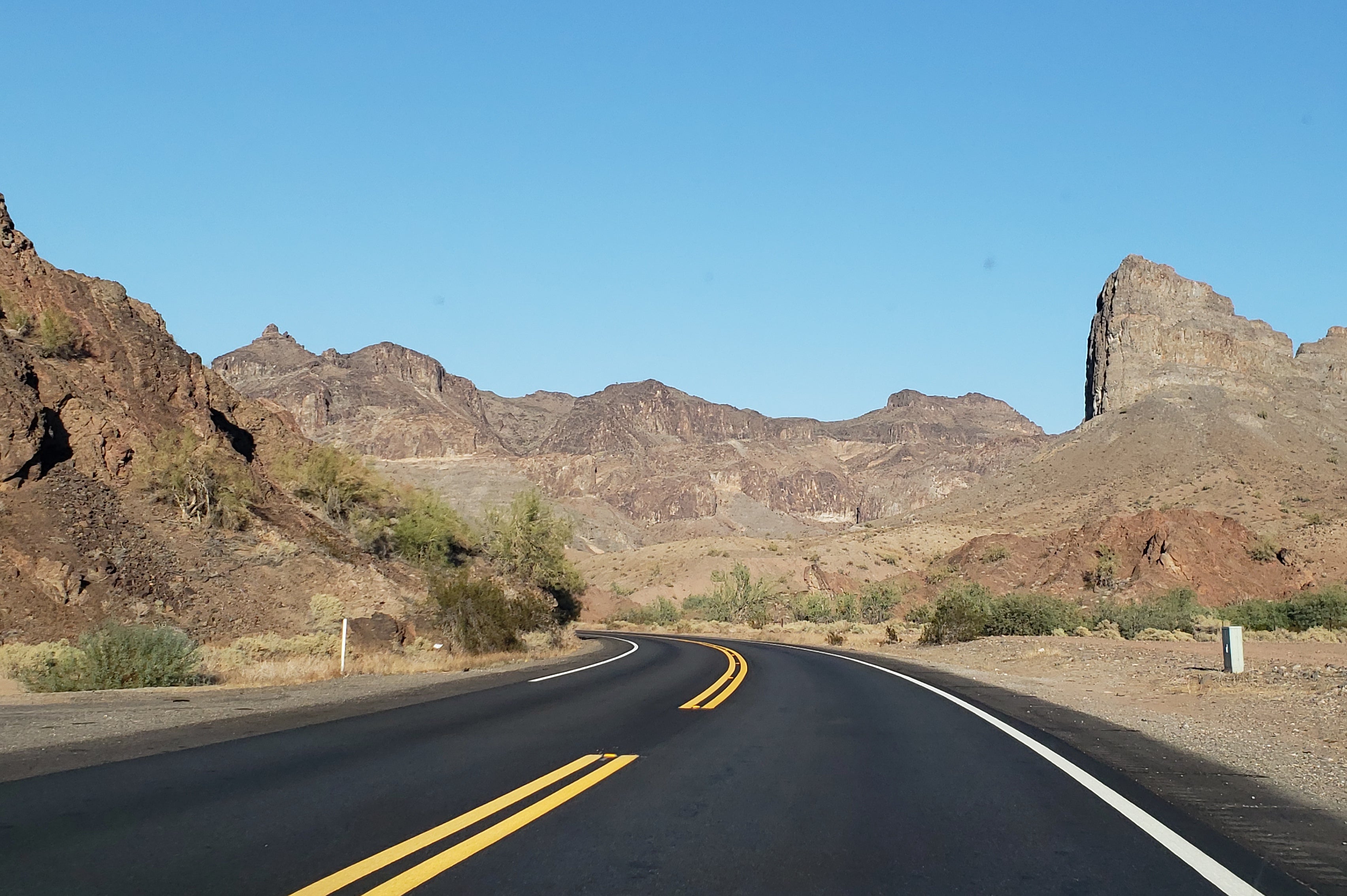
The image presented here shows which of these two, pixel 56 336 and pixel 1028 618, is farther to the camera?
pixel 1028 618

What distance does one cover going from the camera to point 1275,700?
1488 centimetres

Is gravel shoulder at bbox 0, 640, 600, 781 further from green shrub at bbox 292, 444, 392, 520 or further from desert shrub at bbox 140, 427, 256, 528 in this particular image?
green shrub at bbox 292, 444, 392, 520

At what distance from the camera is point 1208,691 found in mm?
16828

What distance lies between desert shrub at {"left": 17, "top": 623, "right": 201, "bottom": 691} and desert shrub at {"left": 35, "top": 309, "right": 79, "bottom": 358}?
17.4m

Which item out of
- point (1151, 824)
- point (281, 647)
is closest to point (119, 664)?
point (281, 647)

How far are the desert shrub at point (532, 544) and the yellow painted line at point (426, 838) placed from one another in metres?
46.9

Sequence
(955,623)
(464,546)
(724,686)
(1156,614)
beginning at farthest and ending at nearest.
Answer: (464,546) < (1156,614) < (955,623) < (724,686)

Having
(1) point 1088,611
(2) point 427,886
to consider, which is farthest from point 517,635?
(1) point 1088,611

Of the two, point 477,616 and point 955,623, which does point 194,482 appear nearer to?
point 477,616

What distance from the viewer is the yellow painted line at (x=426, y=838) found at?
4.79m

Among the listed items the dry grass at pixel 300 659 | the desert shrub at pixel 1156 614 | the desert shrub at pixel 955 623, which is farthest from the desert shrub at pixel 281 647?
the desert shrub at pixel 1156 614

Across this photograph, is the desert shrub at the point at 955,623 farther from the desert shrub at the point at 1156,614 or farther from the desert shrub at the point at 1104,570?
the desert shrub at the point at 1104,570

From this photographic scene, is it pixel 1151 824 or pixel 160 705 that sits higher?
pixel 1151 824

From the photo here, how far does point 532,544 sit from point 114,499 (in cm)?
2943
